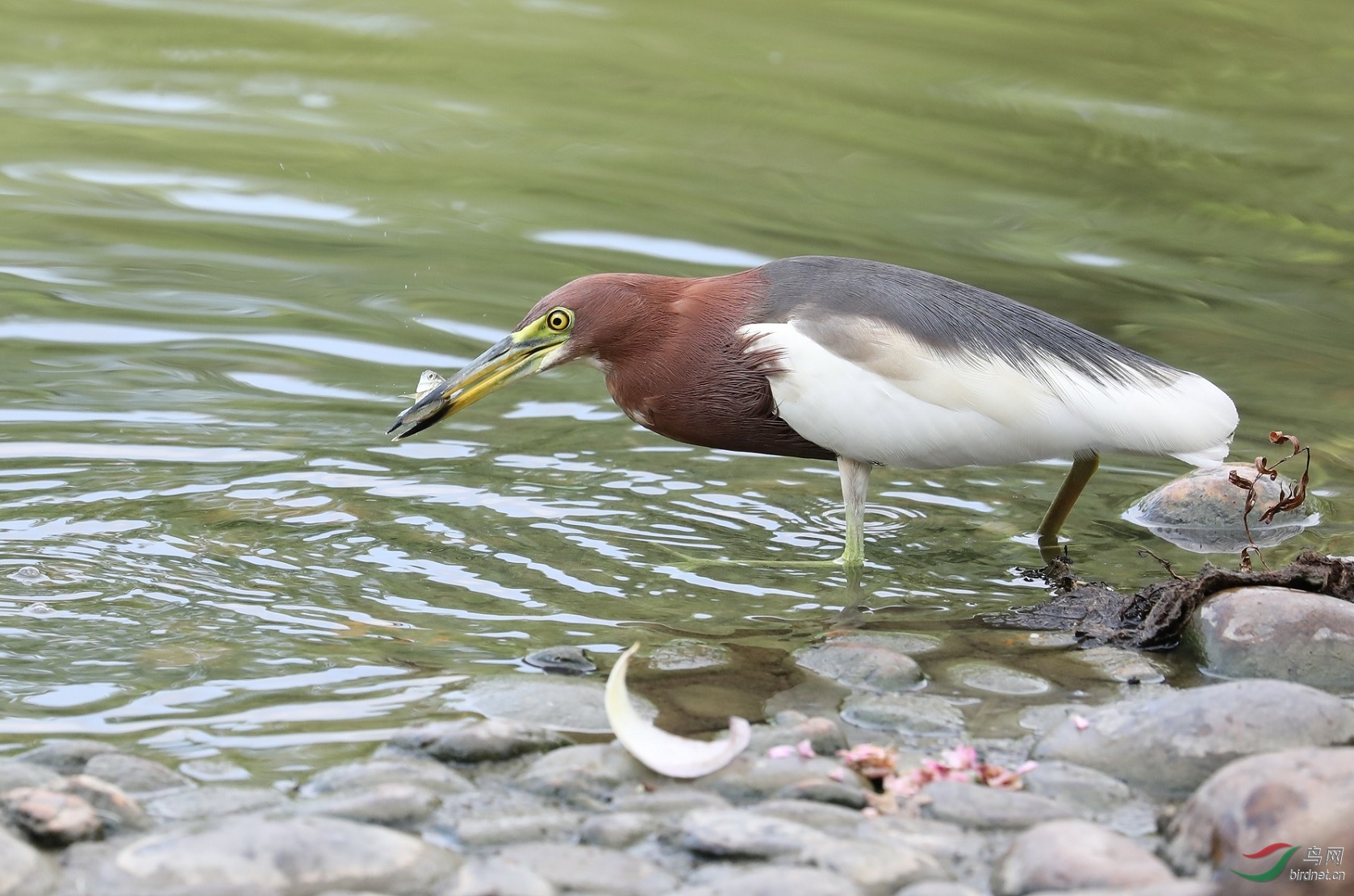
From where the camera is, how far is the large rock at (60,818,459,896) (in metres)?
3.66

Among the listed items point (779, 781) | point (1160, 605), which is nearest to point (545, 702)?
point (779, 781)

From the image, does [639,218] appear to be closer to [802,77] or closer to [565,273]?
[565,273]

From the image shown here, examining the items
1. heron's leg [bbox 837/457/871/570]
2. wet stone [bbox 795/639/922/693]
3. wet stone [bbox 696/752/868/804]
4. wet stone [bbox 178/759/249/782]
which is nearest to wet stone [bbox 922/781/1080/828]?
wet stone [bbox 696/752/868/804]

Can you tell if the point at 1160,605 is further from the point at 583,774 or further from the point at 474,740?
the point at 474,740

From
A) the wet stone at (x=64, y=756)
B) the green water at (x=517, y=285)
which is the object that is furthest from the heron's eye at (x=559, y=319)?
the wet stone at (x=64, y=756)

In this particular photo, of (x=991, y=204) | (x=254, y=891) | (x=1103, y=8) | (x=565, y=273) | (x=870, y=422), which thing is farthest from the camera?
(x=1103, y=8)

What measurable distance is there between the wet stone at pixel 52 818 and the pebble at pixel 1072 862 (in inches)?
80.7

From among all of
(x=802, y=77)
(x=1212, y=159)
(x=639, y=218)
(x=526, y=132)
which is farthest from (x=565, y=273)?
(x=1212, y=159)

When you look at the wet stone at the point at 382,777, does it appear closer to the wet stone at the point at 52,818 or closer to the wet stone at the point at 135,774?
the wet stone at the point at 135,774

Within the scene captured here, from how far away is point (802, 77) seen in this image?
1462 centimetres

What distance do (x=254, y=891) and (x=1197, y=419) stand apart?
13.6 ft

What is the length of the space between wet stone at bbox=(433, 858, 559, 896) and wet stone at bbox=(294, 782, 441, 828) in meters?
0.32

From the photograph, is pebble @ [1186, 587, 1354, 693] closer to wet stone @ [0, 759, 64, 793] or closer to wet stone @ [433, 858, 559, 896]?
wet stone @ [433, 858, 559, 896]

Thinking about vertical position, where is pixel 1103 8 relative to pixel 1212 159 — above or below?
above
